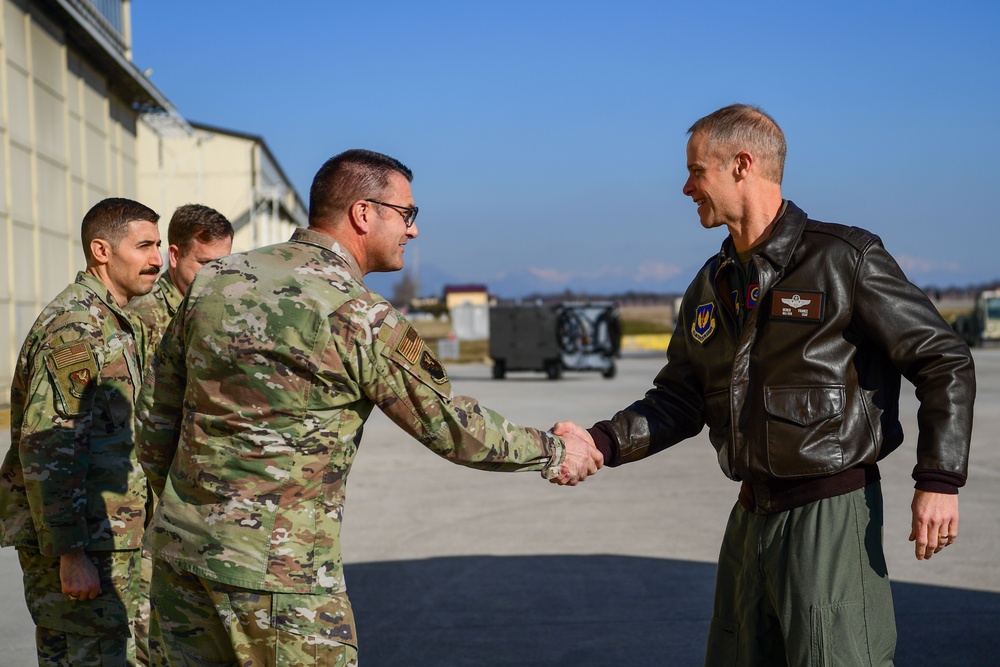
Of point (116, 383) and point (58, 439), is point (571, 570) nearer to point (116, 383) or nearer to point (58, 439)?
point (116, 383)

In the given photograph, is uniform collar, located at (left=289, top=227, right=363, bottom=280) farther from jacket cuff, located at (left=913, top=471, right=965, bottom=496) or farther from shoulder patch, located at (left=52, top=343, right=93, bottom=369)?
jacket cuff, located at (left=913, top=471, right=965, bottom=496)

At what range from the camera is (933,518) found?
2.93 meters

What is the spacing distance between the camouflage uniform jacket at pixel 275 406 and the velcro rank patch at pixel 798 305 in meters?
1.05

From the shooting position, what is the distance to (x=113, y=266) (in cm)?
402

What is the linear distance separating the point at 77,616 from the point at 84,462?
555 mm

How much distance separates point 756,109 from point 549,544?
190 inches

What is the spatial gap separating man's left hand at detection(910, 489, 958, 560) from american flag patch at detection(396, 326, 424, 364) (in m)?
1.42

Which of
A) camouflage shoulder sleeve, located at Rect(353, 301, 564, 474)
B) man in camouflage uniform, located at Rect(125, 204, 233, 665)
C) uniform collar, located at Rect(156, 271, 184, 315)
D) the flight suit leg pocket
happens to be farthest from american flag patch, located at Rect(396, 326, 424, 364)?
uniform collar, located at Rect(156, 271, 184, 315)

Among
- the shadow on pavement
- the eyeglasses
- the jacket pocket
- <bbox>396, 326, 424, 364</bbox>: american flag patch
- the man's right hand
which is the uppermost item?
the eyeglasses

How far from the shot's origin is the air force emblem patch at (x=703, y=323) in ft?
11.0

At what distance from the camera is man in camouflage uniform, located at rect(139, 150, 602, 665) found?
8.86ft

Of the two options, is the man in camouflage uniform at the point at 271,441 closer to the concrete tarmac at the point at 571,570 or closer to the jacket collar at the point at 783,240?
the jacket collar at the point at 783,240

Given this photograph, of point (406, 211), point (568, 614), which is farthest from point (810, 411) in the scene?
point (568, 614)

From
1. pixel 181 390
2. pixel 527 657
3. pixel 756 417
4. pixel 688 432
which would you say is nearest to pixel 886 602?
pixel 756 417
